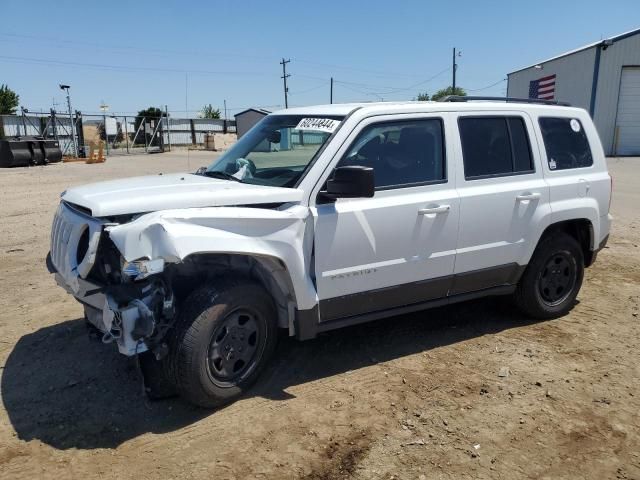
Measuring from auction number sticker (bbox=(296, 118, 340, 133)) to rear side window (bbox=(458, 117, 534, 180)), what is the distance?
1134 millimetres

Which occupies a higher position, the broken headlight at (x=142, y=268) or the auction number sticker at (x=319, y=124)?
the auction number sticker at (x=319, y=124)

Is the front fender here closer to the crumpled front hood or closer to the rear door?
the crumpled front hood

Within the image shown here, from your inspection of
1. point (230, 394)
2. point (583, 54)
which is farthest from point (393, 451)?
point (583, 54)

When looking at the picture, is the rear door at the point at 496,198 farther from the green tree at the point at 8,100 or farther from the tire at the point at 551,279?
the green tree at the point at 8,100

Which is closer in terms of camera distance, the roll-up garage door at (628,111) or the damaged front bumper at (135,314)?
the damaged front bumper at (135,314)

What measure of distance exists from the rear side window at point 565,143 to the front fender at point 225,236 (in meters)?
2.61

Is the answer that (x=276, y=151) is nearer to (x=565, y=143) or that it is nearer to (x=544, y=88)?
(x=565, y=143)

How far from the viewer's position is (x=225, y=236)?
11.1 ft

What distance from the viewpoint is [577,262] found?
5293mm

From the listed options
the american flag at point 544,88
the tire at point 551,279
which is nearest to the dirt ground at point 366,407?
the tire at point 551,279

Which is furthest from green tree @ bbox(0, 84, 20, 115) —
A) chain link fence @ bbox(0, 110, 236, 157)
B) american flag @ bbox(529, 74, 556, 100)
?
american flag @ bbox(529, 74, 556, 100)

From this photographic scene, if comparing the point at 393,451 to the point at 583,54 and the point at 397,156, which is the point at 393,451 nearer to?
the point at 397,156

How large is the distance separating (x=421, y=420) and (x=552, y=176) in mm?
2664

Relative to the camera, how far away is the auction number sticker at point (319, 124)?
4.05 m
